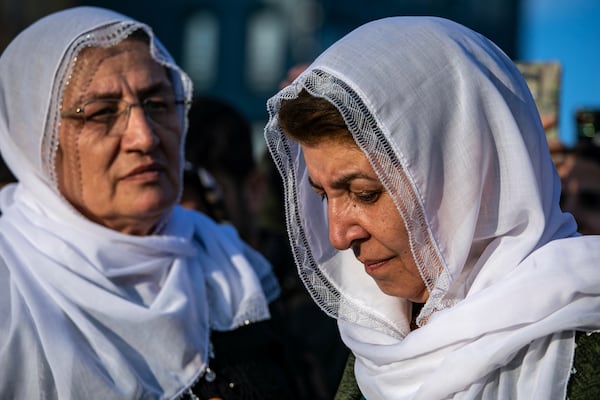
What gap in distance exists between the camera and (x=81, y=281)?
9.79 feet

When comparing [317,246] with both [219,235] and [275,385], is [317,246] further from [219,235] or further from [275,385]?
[219,235]

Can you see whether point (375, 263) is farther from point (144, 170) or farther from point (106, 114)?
point (106, 114)

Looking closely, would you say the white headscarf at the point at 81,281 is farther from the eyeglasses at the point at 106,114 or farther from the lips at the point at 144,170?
the lips at the point at 144,170

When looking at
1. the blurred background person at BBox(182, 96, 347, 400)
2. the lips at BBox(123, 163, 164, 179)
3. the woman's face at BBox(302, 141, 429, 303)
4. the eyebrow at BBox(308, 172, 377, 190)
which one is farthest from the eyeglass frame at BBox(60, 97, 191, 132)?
the eyebrow at BBox(308, 172, 377, 190)

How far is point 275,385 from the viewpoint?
126 inches

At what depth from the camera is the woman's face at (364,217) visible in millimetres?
2256

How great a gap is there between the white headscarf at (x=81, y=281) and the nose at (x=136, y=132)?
0.81 feet

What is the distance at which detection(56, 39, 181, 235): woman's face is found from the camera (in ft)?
10.2

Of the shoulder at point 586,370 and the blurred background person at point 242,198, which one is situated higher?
the shoulder at point 586,370

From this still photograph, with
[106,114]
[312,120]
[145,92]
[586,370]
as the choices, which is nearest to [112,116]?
[106,114]

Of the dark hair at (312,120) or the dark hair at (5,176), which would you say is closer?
the dark hair at (312,120)

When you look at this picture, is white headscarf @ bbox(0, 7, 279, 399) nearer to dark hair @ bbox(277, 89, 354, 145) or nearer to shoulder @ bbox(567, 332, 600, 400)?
dark hair @ bbox(277, 89, 354, 145)

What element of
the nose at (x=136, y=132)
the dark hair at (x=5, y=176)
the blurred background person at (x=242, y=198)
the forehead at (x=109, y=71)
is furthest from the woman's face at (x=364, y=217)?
the dark hair at (x=5, y=176)

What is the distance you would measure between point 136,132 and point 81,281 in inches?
22.7
